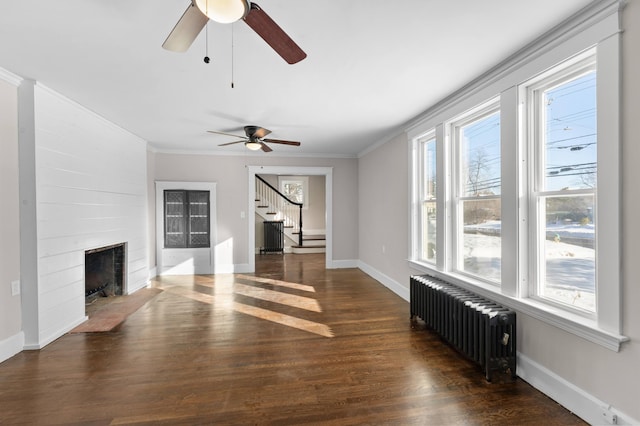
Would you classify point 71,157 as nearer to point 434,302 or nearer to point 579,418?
point 434,302

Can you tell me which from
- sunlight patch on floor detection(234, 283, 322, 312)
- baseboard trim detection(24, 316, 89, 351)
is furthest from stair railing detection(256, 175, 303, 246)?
baseboard trim detection(24, 316, 89, 351)

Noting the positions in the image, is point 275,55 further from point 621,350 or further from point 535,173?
point 621,350

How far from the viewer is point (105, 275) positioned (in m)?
4.74

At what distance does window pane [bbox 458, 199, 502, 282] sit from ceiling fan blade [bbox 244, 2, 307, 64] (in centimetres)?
234

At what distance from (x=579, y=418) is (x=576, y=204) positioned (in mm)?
Answer: 1439

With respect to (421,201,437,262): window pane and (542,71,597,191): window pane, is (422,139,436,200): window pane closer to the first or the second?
(421,201,437,262): window pane

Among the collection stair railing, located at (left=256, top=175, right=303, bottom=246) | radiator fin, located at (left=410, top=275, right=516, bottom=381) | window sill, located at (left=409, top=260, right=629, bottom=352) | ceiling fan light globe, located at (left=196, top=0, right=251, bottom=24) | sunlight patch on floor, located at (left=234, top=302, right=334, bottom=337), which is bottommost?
sunlight patch on floor, located at (left=234, top=302, right=334, bottom=337)

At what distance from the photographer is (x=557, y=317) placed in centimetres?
208

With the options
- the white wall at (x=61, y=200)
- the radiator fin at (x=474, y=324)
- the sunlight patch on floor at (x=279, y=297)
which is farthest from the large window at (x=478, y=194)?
the white wall at (x=61, y=200)

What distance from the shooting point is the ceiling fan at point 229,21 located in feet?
4.54

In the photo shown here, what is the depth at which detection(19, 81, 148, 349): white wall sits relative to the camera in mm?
2932

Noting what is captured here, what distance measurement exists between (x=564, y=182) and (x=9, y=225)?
485 centimetres

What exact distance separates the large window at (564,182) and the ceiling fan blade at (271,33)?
6.41ft

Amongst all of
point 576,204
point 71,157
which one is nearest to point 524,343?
point 576,204
